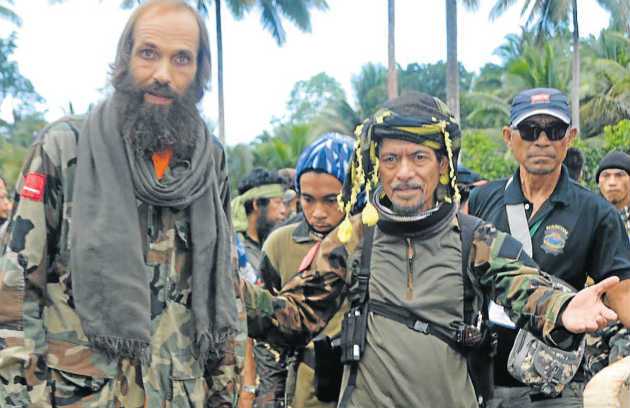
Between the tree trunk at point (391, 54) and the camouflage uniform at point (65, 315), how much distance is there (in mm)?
23386

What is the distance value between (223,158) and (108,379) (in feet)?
3.33

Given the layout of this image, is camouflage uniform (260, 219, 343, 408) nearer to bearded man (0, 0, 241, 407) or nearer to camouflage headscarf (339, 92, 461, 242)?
camouflage headscarf (339, 92, 461, 242)

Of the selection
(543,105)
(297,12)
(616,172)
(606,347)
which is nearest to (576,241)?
(543,105)

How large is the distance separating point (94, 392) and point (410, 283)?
132 cm

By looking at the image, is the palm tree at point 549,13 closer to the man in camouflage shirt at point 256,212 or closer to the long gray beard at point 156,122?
the man in camouflage shirt at point 256,212

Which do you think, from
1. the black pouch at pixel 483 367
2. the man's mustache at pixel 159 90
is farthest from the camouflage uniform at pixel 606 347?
the man's mustache at pixel 159 90

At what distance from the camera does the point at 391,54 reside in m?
27.3

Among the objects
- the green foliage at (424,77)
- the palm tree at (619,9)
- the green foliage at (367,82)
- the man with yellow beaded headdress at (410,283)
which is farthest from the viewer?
the green foliage at (424,77)

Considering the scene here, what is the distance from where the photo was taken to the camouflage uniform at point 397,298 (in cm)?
357

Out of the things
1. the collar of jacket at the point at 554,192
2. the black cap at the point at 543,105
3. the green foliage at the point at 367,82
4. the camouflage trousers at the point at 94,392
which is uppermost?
the green foliage at the point at 367,82

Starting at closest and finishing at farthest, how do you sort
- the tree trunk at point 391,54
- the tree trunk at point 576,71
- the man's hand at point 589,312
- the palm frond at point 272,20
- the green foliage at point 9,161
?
the man's hand at point 589,312 → the green foliage at point 9,161 → the tree trunk at point 391,54 → the tree trunk at point 576,71 → the palm frond at point 272,20

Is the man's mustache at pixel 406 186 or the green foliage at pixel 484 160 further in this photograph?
the green foliage at pixel 484 160

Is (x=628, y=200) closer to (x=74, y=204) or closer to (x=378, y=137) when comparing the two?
(x=378, y=137)

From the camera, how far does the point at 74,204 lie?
3.24 meters
